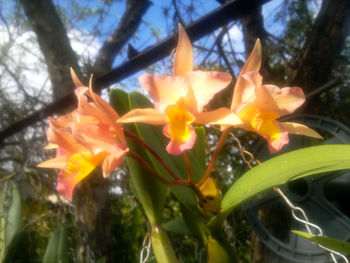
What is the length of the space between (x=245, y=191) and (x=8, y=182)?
0.86 metres

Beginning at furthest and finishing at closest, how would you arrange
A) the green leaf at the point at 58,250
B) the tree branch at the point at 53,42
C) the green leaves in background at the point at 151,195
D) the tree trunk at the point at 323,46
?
the tree branch at the point at 53,42
the tree trunk at the point at 323,46
the green leaf at the point at 58,250
the green leaves in background at the point at 151,195

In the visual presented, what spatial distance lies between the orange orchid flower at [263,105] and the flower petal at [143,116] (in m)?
0.11

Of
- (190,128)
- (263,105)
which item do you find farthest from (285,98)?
(190,128)

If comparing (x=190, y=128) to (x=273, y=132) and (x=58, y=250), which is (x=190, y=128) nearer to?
(x=273, y=132)

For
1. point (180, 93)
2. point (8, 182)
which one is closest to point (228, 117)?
point (180, 93)

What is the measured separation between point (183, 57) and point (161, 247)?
32 centimetres

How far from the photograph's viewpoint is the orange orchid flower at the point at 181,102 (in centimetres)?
39

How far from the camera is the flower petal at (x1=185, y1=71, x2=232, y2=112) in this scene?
0.40m

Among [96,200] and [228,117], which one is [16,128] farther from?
[228,117]

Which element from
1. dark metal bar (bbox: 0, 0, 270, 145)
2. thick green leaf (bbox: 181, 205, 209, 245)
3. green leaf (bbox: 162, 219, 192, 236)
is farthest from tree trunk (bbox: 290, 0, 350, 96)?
thick green leaf (bbox: 181, 205, 209, 245)

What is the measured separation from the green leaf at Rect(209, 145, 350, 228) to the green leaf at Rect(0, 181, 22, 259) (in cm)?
64

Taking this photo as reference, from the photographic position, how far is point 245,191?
424 millimetres

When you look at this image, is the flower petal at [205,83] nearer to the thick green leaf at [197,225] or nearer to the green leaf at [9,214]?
the thick green leaf at [197,225]

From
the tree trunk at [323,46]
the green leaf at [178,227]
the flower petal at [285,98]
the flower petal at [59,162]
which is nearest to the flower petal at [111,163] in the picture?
the flower petal at [59,162]
